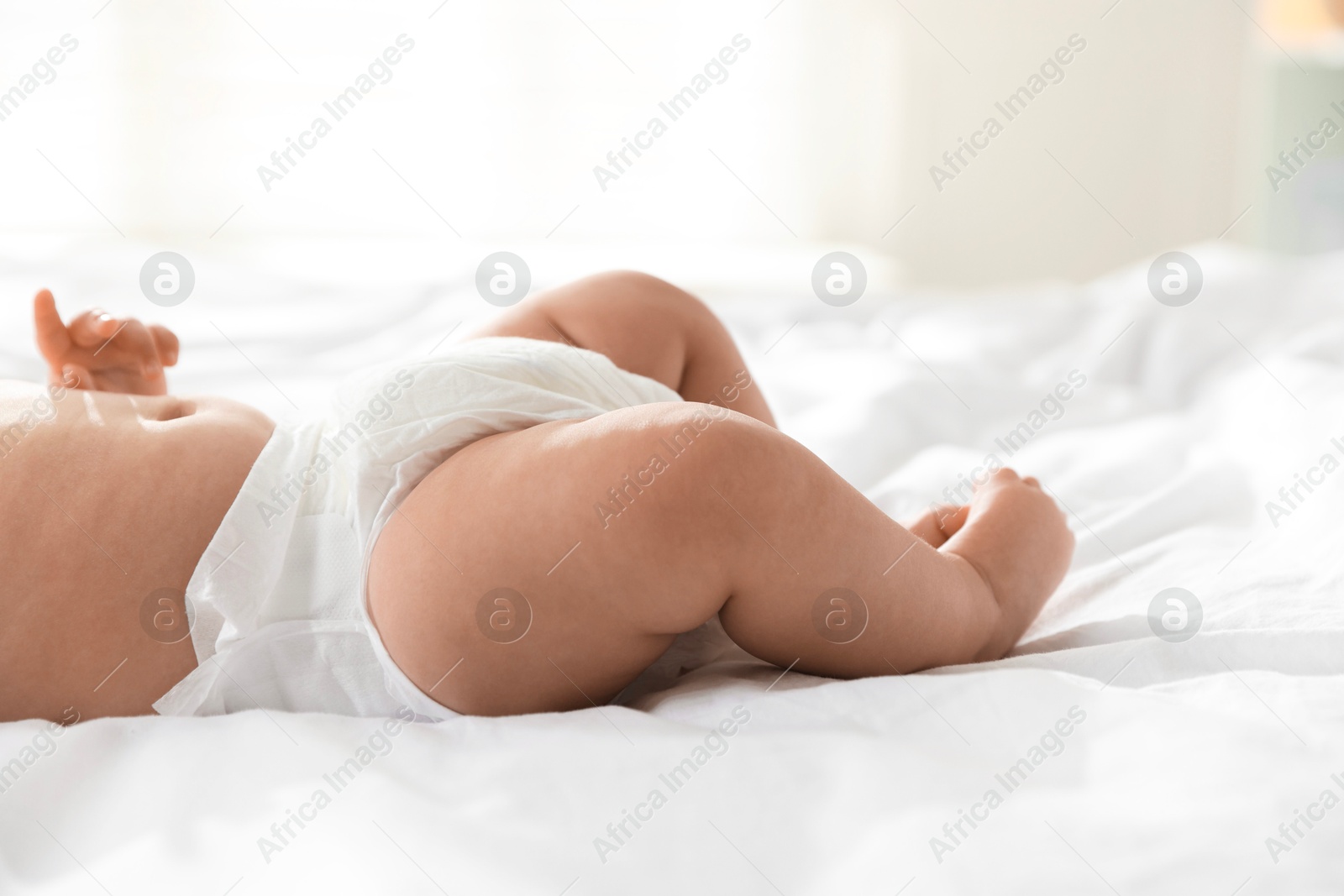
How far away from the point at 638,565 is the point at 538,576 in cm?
6

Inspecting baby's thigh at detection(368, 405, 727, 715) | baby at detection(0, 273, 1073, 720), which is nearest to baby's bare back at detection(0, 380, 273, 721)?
baby at detection(0, 273, 1073, 720)

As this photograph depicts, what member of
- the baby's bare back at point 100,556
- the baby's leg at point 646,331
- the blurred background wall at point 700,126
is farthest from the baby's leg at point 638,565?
the blurred background wall at point 700,126

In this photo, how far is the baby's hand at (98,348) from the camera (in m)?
0.82

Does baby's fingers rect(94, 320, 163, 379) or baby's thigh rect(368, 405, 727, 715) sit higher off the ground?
baby's thigh rect(368, 405, 727, 715)

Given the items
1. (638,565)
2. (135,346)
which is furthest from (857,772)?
(135,346)

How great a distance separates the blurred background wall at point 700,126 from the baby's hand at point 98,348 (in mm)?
1611

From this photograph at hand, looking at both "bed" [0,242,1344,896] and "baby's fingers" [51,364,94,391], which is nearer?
"bed" [0,242,1344,896]

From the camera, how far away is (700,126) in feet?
9.96

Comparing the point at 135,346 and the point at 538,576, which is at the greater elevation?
the point at 538,576

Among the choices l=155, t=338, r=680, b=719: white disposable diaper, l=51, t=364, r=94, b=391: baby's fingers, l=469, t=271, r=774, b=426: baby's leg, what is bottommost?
l=51, t=364, r=94, b=391: baby's fingers

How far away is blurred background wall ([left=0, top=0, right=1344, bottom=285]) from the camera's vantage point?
2623mm

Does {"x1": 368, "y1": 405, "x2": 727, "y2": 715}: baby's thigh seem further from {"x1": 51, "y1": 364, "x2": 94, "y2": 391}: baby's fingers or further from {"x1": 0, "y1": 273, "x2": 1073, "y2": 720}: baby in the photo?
{"x1": 51, "y1": 364, "x2": 94, "y2": 391}: baby's fingers

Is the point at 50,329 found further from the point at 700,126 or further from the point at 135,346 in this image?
the point at 700,126

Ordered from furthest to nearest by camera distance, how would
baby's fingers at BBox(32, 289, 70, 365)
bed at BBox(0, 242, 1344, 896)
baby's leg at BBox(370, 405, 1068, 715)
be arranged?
baby's fingers at BBox(32, 289, 70, 365) < baby's leg at BBox(370, 405, 1068, 715) < bed at BBox(0, 242, 1344, 896)
